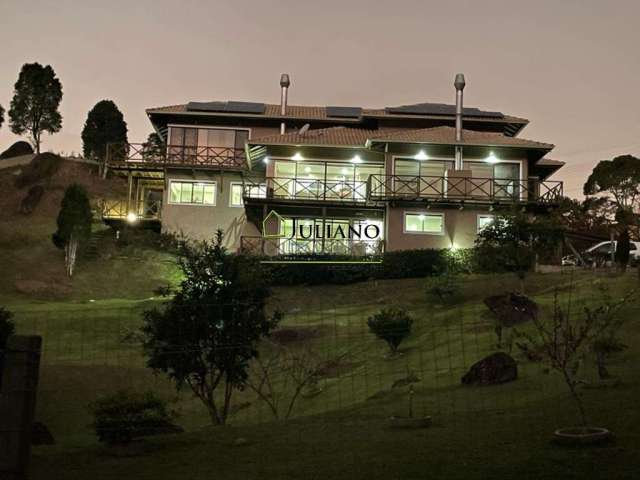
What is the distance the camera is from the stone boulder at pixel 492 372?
1531 centimetres

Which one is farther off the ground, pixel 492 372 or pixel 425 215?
pixel 425 215

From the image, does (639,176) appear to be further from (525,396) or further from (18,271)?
(525,396)

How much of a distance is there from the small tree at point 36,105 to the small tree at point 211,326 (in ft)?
196

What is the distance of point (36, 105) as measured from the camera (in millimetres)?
69438

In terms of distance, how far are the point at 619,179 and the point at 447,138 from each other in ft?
105

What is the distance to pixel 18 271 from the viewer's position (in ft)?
124

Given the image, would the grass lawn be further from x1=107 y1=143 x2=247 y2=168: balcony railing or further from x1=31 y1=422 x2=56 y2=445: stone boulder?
x1=107 y1=143 x2=247 y2=168: balcony railing

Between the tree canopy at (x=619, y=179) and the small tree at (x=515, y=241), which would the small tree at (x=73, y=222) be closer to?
the small tree at (x=515, y=241)

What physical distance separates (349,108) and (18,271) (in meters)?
19.9

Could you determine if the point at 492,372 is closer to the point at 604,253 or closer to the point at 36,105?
the point at 604,253

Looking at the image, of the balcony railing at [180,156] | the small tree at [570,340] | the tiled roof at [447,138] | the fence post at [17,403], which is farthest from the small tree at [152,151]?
the fence post at [17,403]

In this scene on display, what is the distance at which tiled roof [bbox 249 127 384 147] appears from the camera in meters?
38.2

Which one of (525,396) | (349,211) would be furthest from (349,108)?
(525,396)

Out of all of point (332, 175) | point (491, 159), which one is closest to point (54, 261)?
point (332, 175)
